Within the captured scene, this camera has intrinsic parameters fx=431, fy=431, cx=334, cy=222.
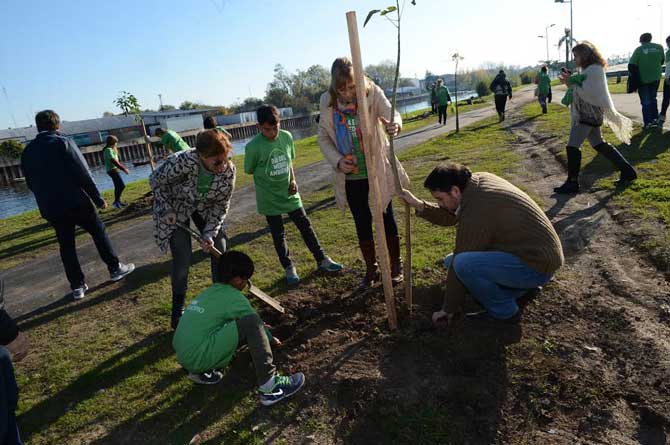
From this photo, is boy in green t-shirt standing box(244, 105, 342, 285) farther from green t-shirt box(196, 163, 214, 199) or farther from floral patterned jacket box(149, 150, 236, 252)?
green t-shirt box(196, 163, 214, 199)

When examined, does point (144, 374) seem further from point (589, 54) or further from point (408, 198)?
point (589, 54)

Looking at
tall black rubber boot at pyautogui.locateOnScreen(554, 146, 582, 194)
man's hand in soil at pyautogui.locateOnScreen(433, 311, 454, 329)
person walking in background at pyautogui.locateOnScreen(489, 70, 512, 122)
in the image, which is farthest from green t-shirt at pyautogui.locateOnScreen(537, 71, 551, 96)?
man's hand in soil at pyautogui.locateOnScreen(433, 311, 454, 329)

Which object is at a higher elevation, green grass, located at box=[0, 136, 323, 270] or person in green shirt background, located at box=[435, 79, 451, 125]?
person in green shirt background, located at box=[435, 79, 451, 125]

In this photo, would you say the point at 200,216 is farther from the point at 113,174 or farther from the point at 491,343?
the point at 113,174

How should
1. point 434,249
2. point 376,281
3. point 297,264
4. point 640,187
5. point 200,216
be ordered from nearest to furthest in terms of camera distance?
point 200,216, point 376,281, point 434,249, point 297,264, point 640,187

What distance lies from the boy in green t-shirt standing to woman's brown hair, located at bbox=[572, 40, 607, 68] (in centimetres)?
397

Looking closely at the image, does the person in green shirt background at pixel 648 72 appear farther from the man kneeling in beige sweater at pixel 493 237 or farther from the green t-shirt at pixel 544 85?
the man kneeling in beige sweater at pixel 493 237

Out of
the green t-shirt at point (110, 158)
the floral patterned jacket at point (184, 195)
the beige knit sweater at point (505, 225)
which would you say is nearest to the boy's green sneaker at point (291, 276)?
the floral patterned jacket at point (184, 195)

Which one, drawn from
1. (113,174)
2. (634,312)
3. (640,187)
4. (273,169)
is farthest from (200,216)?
(113,174)

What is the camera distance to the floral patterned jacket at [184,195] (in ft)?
11.3

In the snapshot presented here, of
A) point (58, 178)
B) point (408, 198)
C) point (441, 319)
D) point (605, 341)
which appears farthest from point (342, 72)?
point (58, 178)

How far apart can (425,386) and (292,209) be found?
243cm

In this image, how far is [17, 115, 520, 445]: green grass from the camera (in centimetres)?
277

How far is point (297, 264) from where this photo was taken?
525 centimetres
